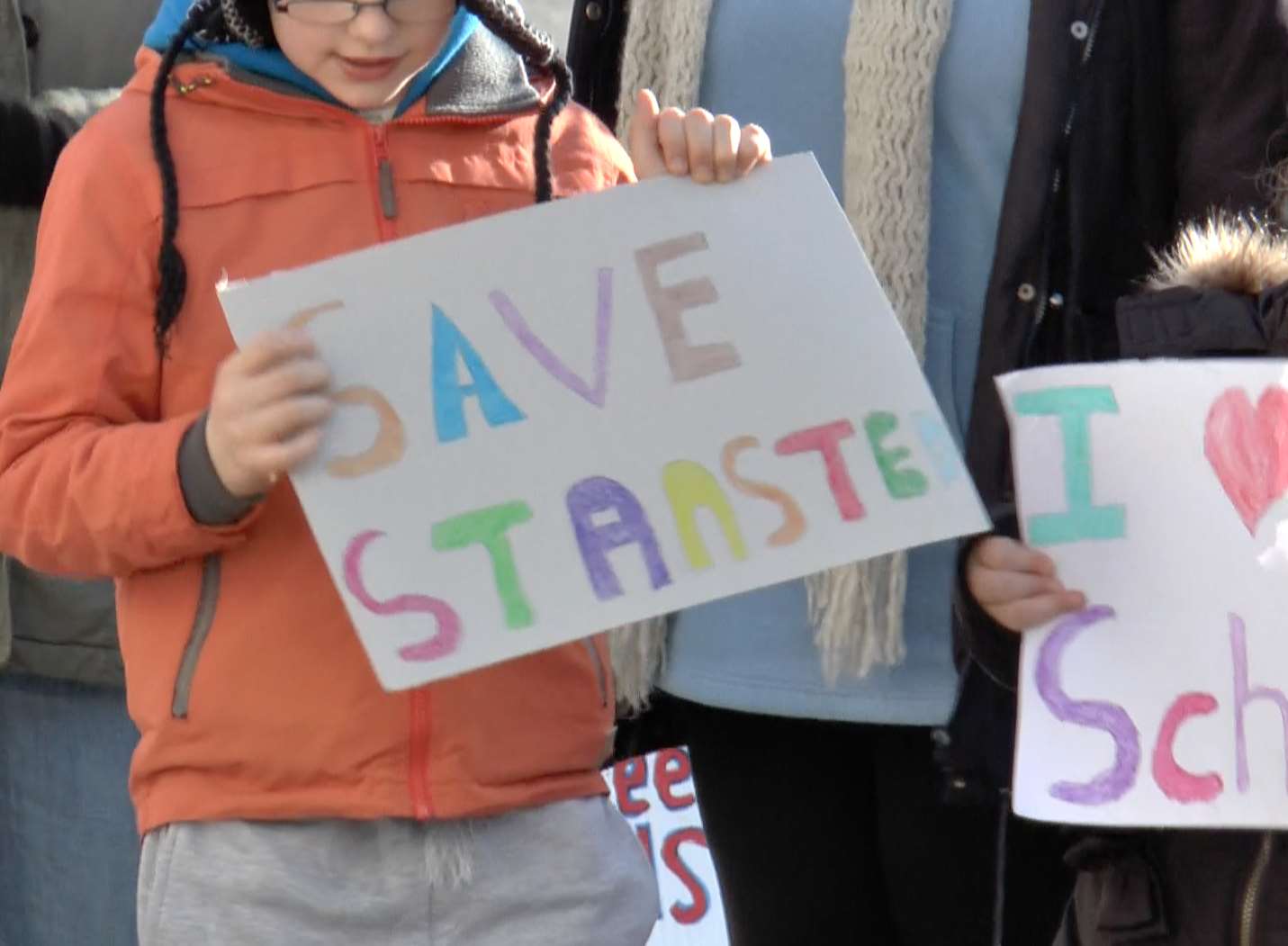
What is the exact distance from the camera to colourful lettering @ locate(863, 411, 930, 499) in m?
2.00

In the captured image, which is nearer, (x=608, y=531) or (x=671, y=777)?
(x=608, y=531)

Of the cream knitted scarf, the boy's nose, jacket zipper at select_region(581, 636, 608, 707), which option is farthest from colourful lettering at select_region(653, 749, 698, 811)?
the boy's nose

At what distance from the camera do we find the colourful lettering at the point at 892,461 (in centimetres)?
200

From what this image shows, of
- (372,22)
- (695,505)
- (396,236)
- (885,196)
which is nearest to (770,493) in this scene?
(695,505)

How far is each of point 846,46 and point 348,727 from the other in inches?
36.7

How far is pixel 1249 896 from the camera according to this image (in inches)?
83.1

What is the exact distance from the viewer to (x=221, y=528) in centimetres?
198

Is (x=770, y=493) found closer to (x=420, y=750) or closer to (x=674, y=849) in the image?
(x=420, y=750)

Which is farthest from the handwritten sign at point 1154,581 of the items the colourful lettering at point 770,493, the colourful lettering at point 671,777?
the colourful lettering at point 671,777

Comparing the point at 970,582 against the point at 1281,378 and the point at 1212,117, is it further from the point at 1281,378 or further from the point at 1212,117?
the point at 1212,117

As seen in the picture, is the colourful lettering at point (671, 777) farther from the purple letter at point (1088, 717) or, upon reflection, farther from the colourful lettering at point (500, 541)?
the colourful lettering at point (500, 541)

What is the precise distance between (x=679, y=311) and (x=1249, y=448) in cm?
47

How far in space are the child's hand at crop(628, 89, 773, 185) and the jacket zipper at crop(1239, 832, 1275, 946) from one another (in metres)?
0.68

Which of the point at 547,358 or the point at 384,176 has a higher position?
the point at 384,176
